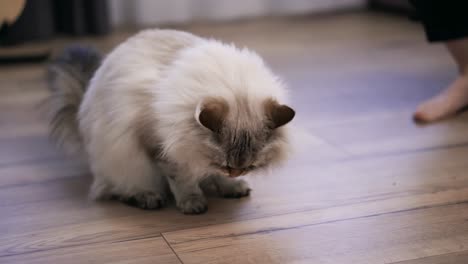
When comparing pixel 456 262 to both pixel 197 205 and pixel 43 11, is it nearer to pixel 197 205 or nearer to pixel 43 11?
pixel 197 205

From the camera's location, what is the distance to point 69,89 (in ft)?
5.88

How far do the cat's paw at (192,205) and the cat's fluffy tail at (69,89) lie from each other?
0.38 metres

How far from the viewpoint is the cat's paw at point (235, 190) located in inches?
64.2

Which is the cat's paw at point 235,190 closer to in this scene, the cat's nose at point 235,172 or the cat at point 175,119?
the cat at point 175,119

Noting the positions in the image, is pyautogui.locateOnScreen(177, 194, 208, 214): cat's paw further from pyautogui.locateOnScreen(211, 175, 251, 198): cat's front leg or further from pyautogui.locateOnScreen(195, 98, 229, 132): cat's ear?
pyautogui.locateOnScreen(195, 98, 229, 132): cat's ear

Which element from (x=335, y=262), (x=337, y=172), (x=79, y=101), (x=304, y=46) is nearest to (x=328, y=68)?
(x=304, y=46)

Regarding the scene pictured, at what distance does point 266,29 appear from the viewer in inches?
151

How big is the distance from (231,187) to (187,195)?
13 centimetres

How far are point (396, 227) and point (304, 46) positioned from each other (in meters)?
2.07

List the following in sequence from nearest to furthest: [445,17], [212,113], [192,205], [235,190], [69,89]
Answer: [212,113]
[192,205]
[235,190]
[69,89]
[445,17]

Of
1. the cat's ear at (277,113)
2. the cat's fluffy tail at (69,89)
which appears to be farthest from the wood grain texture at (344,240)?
the cat's fluffy tail at (69,89)

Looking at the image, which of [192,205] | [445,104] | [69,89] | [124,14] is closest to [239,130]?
[192,205]

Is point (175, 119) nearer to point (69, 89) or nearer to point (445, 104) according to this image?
point (69, 89)

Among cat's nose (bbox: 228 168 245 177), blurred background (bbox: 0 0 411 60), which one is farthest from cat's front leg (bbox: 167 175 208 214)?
blurred background (bbox: 0 0 411 60)
